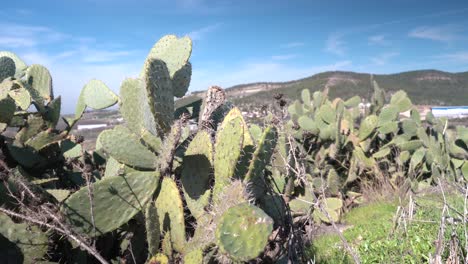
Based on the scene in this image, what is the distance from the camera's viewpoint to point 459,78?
63.2 meters

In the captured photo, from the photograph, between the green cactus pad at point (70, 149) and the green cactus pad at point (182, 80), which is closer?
the green cactus pad at point (182, 80)

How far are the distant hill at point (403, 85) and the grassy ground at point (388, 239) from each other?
38381 millimetres

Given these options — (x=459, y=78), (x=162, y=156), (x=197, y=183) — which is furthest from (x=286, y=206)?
(x=459, y=78)

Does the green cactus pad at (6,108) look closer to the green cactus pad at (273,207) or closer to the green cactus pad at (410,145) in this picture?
the green cactus pad at (273,207)

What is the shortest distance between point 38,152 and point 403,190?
507 cm

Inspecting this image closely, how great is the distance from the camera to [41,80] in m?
2.79

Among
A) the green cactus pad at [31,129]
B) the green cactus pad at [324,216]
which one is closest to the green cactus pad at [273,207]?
the green cactus pad at [31,129]

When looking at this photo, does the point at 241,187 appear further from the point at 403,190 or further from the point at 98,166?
the point at 403,190

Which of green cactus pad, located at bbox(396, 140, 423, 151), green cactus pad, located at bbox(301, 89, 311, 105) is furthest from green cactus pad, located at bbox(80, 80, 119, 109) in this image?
green cactus pad, located at bbox(301, 89, 311, 105)

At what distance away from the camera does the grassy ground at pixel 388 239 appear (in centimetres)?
303

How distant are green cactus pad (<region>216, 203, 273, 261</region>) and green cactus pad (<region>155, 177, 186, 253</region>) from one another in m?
0.40

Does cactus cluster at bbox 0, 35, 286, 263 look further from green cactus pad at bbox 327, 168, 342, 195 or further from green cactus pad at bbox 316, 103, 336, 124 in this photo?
green cactus pad at bbox 316, 103, 336, 124

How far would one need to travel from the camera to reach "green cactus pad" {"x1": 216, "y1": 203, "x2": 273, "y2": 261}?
4.37 feet

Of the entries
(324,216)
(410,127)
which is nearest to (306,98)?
(410,127)
